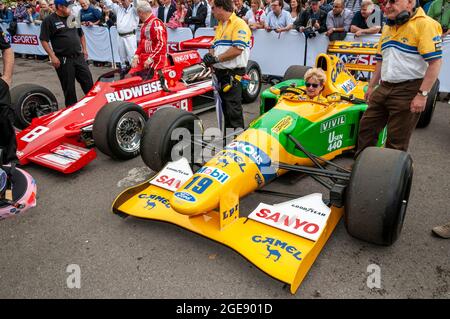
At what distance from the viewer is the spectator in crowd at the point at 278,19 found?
8.87m

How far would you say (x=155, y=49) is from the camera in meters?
5.80

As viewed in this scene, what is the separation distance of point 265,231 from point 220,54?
241 cm

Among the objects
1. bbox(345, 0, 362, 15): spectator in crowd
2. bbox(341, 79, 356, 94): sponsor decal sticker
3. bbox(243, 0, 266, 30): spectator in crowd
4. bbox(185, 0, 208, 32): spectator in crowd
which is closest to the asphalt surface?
bbox(341, 79, 356, 94): sponsor decal sticker

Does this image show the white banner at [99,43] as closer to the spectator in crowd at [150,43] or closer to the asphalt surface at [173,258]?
the spectator in crowd at [150,43]

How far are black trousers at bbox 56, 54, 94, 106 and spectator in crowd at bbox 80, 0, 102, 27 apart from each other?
22.1 ft

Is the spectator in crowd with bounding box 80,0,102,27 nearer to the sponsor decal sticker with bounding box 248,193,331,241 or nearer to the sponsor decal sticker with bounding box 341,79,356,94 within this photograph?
the sponsor decal sticker with bounding box 341,79,356,94

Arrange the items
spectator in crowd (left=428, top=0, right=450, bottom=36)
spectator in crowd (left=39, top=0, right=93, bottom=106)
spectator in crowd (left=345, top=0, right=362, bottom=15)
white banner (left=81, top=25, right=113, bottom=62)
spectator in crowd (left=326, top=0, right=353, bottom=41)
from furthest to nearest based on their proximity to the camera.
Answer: white banner (left=81, top=25, right=113, bottom=62)
spectator in crowd (left=345, top=0, right=362, bottom=15)
spectator in crowd (left=326, top=0, right=353, bottom=41)
spectator in crowd (left=428, top=0, right=450, bottom=36)
spectator in crowd (left=39, top=0, right=93, bottom=106)

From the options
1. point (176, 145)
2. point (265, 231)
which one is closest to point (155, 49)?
point (176, 145)

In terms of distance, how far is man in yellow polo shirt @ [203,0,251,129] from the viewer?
421cm

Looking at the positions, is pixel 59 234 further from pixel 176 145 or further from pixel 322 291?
pixel 322 291

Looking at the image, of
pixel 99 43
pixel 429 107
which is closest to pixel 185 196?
pixel 429 107

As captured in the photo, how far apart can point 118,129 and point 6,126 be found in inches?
47.9

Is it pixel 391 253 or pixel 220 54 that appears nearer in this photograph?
pixel 391 253
